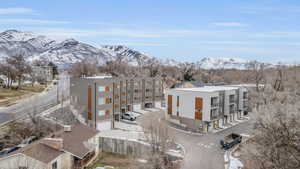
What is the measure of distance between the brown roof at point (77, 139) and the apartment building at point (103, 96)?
7.49 metres

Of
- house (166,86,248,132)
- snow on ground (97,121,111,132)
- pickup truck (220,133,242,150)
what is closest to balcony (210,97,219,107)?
house (166,86,248,132)

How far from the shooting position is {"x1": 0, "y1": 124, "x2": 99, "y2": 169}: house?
18.0 meters

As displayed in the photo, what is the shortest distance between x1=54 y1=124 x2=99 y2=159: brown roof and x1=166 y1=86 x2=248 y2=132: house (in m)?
14.7

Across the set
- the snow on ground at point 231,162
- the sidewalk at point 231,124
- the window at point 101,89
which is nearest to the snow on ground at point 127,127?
the window at point 101,89

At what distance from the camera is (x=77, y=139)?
24000mm

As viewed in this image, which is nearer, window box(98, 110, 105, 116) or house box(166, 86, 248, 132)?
house box(166, 86, 248, 132)

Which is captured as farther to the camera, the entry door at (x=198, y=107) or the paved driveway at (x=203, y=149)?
the entry door at (x=198, y=107)

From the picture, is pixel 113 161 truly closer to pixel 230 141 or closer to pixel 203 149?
pixel 203 149

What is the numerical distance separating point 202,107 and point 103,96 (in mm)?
15206

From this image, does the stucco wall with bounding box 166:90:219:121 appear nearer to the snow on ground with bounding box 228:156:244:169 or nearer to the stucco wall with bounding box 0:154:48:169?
the snow on ground with bounding box 228:156:244:169

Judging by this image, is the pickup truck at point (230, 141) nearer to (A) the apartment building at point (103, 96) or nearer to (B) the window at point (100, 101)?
(A) the apartment building at point (103, 96)

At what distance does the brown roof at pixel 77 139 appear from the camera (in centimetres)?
2163

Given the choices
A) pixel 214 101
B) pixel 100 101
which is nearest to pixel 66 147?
pixel 100 101

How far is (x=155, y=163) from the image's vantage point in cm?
2031
